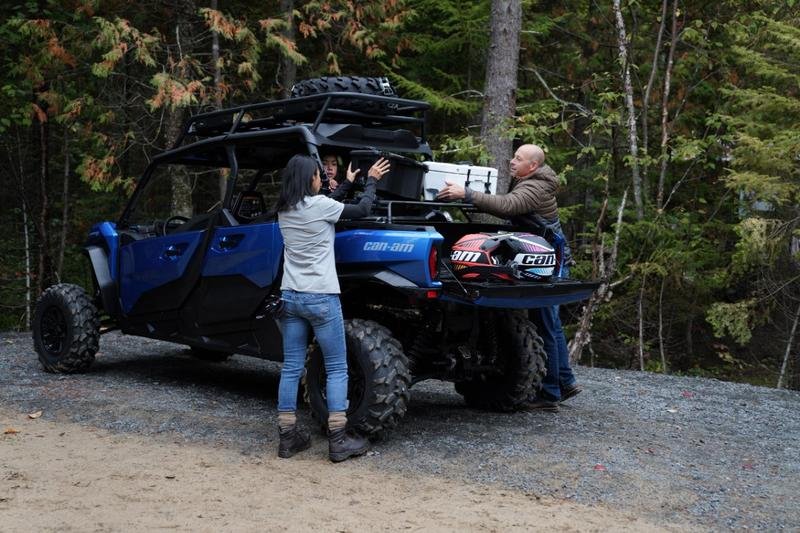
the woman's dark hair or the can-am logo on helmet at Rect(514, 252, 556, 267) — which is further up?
the woman's dark hair

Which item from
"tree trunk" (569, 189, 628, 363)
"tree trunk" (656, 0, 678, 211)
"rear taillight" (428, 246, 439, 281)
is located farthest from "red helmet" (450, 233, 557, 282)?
"tree trunk" (656, 0, 678, 211)

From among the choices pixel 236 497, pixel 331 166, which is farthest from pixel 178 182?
pixel 236 497

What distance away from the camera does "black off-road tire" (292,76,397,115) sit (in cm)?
666

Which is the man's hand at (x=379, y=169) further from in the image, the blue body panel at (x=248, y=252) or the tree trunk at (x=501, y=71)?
the tree trunk at (x=501, y=71)

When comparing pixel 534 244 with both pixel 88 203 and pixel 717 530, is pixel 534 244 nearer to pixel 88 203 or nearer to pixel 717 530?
pixel 717 530

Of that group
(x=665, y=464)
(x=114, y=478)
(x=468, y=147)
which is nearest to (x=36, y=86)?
(x=468, y=147)

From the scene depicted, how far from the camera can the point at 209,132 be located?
7.61m

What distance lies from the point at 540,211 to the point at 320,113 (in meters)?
1.84

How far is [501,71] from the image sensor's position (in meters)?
11.2

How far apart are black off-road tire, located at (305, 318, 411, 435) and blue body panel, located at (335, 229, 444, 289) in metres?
0.44

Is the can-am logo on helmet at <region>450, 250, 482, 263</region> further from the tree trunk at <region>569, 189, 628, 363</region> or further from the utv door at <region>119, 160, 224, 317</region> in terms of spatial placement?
the tree trunk at <region>569, 189, 628, 363</region>

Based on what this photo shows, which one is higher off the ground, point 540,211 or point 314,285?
point 540,211

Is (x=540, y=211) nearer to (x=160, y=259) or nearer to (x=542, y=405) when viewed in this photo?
(x=542, y=405)

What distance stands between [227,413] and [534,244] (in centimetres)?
266
